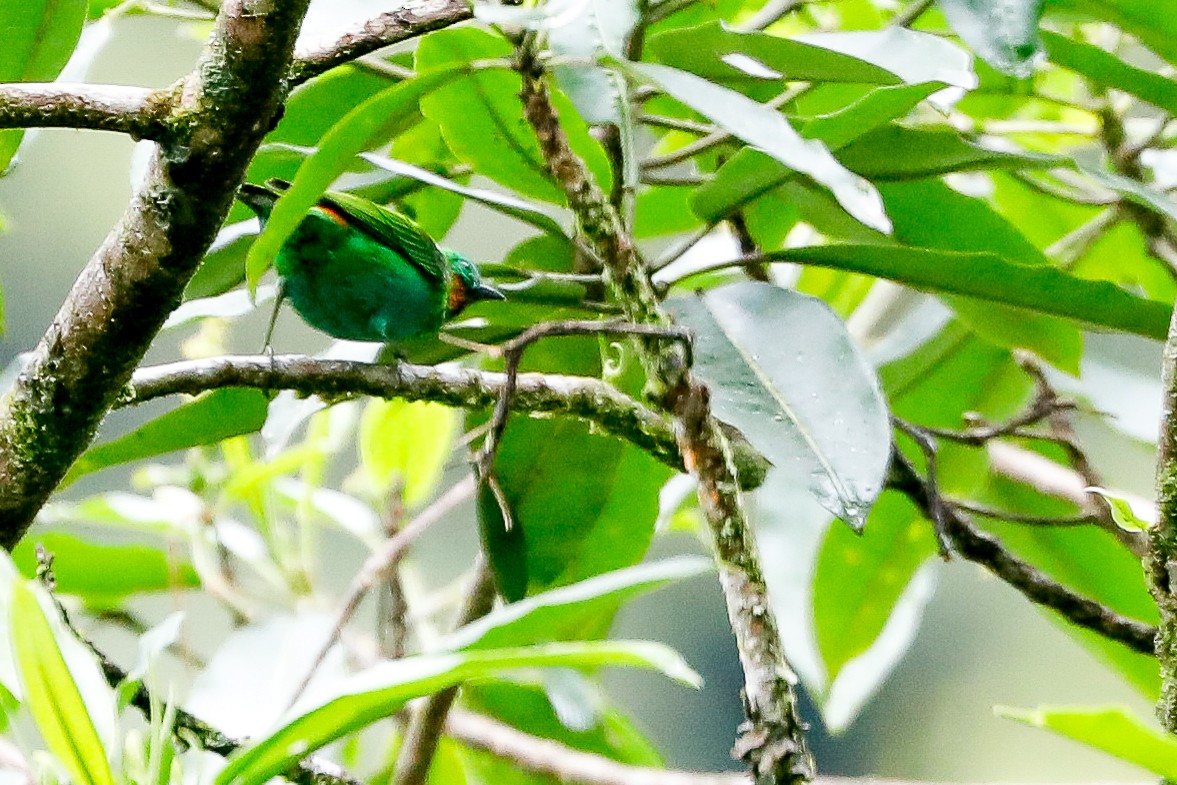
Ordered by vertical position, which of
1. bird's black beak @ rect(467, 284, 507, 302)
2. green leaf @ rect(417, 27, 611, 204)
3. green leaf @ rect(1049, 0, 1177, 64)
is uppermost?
green leaf @ rect(417, 27, 611, 204)

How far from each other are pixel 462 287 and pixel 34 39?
0.91 metres

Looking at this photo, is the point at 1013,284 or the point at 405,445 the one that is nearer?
the point at 1013,284

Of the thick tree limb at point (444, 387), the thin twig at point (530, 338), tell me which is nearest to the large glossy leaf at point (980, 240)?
the thick tree limb at point (444, 387)

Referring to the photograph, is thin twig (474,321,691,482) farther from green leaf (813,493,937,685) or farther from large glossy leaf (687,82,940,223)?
green leaf (813,493,937,685)

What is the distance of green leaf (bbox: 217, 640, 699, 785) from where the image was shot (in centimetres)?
73

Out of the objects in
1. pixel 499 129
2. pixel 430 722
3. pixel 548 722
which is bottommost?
pixel 548 722

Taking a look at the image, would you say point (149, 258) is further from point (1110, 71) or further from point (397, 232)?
point (1110, 71)

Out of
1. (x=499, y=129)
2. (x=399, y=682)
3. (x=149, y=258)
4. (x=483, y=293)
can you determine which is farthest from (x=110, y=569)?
(x=399, y=682)

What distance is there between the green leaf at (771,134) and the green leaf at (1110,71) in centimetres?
67

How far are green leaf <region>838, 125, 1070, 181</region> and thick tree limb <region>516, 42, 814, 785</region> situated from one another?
15.1 inches

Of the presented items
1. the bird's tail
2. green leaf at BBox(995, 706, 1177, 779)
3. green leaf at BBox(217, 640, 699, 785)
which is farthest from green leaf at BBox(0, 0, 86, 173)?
green leaf at BBox(995, 706, 1177, 779)

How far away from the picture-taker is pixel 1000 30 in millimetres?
1345

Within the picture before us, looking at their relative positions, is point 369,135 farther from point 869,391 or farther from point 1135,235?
point 1135,235

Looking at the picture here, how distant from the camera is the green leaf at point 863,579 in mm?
1996
